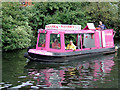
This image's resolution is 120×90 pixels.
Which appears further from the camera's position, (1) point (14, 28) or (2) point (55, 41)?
(1) point (14, 28)

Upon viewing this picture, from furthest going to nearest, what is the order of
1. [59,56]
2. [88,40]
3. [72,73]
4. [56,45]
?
1. [88,40]
2. [56,45]
3. [59,56]
4. [72,73]

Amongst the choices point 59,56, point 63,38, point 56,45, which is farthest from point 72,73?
point 63,38

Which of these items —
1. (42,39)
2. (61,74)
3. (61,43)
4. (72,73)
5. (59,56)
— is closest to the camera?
(61,74)

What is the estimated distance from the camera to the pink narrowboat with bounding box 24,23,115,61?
628 inches

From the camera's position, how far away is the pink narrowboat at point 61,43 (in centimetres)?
1595

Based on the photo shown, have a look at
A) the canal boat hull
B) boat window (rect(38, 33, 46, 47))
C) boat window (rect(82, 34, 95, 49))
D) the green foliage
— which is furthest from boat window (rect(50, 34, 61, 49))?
the green foliage

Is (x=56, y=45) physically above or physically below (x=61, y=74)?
above

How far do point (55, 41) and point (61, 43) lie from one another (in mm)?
432

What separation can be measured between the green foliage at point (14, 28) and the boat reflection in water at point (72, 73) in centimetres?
604

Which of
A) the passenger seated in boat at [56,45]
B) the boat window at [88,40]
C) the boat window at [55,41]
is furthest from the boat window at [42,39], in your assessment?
the boat window at [88,40]

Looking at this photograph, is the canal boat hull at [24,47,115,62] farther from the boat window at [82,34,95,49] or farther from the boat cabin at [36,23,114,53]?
the boat window at [82,34,95,49]

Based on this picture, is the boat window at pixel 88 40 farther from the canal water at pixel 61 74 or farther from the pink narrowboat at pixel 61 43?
the canal water at pixel 61 74

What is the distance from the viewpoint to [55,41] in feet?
54.1

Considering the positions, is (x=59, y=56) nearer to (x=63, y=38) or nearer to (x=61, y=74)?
(x=63, y=38)
